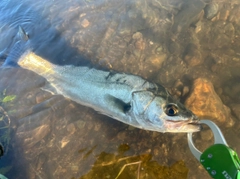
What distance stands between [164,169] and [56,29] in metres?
4.94

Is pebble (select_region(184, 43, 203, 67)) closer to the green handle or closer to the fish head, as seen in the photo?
the fish head

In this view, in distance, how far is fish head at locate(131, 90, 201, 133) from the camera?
3305 mm

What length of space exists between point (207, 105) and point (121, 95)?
5.70ft

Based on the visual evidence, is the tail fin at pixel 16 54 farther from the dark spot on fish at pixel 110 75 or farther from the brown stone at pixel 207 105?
the brown stone at pixel 207 105

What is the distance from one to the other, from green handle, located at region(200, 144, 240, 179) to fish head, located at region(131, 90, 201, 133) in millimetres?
539

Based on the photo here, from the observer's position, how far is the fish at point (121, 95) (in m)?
3.39

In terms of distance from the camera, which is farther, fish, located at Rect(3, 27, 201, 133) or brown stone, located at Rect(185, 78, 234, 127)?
brown stone, located at Rect(185, 78, 234, 127)

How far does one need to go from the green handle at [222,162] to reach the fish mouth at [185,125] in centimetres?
47

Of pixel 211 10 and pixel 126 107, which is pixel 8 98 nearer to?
pixel 126 107

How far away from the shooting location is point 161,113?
A: 11.4 ft

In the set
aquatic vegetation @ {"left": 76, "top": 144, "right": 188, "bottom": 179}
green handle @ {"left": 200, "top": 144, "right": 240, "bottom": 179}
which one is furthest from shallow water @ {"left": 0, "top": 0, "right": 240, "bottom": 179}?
green handle @ {"left": 200, "top": 144, "right": 240, "bottom": 179}

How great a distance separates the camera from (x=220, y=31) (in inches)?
221

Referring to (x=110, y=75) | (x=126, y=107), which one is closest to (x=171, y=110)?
(x=126, y=107)

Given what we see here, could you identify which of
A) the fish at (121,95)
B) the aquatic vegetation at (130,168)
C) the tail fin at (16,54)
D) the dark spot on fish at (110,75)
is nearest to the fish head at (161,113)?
the fish at (121,95)
